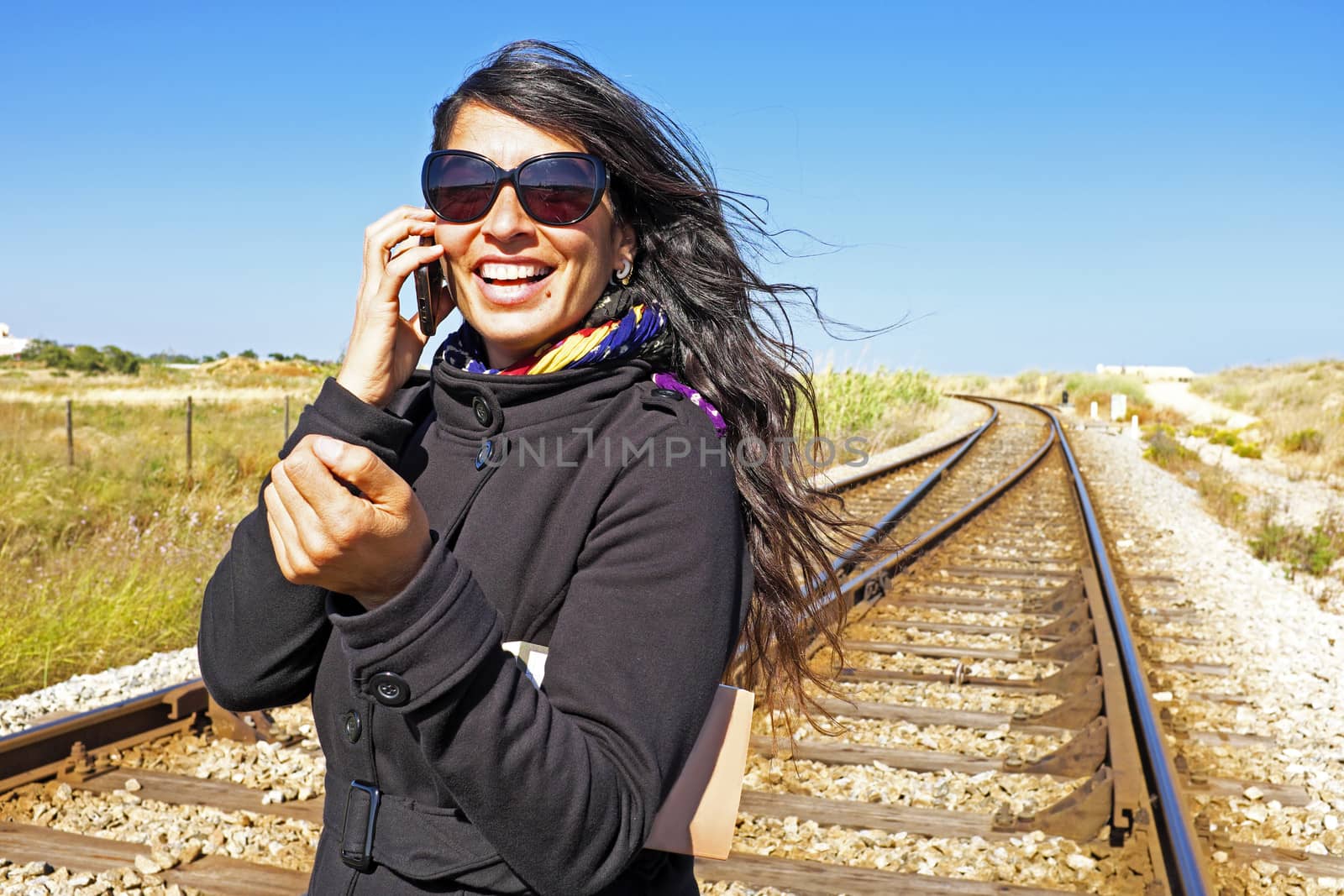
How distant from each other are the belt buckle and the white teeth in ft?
2.45

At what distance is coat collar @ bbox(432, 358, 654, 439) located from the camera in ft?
5.28

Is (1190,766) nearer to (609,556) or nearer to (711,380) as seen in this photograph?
(711,380)

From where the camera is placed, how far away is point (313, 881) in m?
1.55

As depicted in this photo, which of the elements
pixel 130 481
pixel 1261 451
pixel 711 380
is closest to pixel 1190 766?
pixel 711 380

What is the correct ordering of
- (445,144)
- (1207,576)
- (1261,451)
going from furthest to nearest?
(1261,451), (1207,576), (445,144)

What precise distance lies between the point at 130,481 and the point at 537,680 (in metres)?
11.8

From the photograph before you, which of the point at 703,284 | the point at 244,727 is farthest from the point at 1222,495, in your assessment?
the point at 703,284

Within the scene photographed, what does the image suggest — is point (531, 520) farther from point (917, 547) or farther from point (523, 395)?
point (917, 547)

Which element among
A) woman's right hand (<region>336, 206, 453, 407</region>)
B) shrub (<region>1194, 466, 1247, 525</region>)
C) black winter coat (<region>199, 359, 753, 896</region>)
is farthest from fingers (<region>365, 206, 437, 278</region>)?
shrub (<region>1194, 466, 1247, 525</region>)

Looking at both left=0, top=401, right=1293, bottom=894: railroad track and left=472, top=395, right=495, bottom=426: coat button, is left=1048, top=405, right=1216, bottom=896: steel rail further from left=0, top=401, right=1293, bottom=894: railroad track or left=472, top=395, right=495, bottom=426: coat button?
left=472, top=395, right=495, bottom=426: coat button

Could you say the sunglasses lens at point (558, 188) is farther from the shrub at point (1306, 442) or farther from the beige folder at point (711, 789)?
the shrub at point (1306, 442)

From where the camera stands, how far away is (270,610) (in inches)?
59.6

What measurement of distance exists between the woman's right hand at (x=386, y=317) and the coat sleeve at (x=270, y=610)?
91mm

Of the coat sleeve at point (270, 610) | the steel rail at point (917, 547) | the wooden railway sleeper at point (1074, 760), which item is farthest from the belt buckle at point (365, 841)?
the wooden railway sleeper at point (1074, 760)
